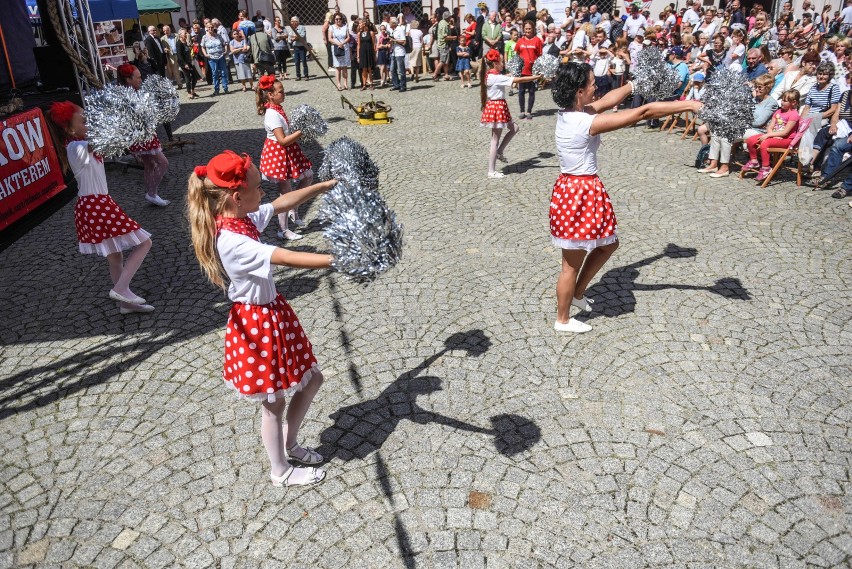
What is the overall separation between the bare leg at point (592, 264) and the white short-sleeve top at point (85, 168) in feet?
15.3

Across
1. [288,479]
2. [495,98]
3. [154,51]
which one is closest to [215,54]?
[154,51]

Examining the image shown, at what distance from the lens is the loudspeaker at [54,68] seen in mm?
12516

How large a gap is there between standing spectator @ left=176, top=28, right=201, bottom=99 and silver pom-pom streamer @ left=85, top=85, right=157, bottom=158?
11.6 metres

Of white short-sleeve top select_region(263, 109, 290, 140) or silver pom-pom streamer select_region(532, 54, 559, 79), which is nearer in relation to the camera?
white short-sleeve top select_region(263, 109, 290, 140)

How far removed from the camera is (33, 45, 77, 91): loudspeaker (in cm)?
1252

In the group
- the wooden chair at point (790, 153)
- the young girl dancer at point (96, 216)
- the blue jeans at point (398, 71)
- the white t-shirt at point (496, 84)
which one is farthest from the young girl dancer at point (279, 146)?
the blue jeans at point (398, 71)

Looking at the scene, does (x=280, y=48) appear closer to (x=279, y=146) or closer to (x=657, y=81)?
(x=279, y=146)

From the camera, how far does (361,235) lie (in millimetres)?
3266

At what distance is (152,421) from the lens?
4.68 m

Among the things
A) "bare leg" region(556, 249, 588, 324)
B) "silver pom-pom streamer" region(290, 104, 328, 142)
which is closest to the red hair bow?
"silver pom-pom streamer" region(290, 104, 328, 142)

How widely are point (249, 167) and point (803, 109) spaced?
9572mm

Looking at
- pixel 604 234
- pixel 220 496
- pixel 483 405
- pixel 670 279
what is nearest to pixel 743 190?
pixel 670 279

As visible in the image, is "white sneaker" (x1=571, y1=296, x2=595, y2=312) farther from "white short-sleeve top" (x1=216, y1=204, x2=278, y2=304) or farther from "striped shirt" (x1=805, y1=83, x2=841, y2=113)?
"striped shirt" (x1=805, y1=83, x2=841, y2=113)

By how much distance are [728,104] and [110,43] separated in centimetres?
1537
